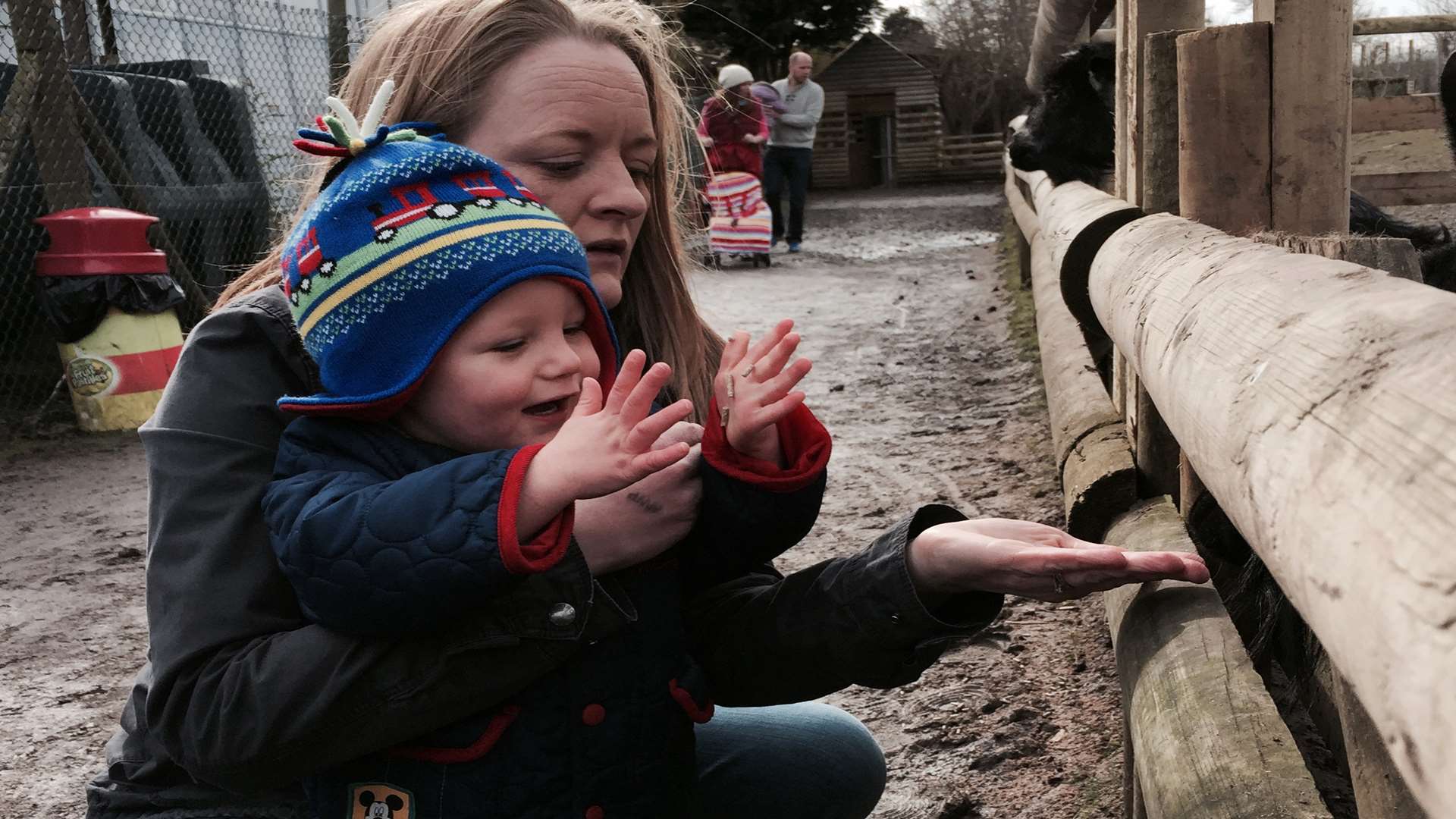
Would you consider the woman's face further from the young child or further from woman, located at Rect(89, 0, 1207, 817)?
the young child

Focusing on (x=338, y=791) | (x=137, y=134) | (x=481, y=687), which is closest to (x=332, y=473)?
(x=481, y=687)

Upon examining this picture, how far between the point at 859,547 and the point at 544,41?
99.1 inches

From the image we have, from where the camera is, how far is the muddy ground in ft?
8.86

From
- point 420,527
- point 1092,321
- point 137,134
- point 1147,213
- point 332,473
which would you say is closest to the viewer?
point 420,527

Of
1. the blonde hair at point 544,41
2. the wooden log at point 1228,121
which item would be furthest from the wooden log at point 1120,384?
the blonde hair at point 544,41

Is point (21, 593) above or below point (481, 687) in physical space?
below

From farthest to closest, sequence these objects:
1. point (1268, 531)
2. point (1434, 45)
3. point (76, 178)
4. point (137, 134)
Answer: point (1434, 45)
point (137, 134)
point (76, 178)
point (1268, 531)

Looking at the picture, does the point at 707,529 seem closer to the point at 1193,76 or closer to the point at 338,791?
the point at 338,791

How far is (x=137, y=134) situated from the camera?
7500 mm

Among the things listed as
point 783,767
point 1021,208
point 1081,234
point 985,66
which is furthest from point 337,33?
point 985,66

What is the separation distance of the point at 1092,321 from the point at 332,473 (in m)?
3.00

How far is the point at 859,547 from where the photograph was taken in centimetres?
407

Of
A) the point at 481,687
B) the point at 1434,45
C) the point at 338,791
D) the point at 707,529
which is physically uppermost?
the point at 1434,45

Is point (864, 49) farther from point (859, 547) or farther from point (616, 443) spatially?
point (616, 443)
